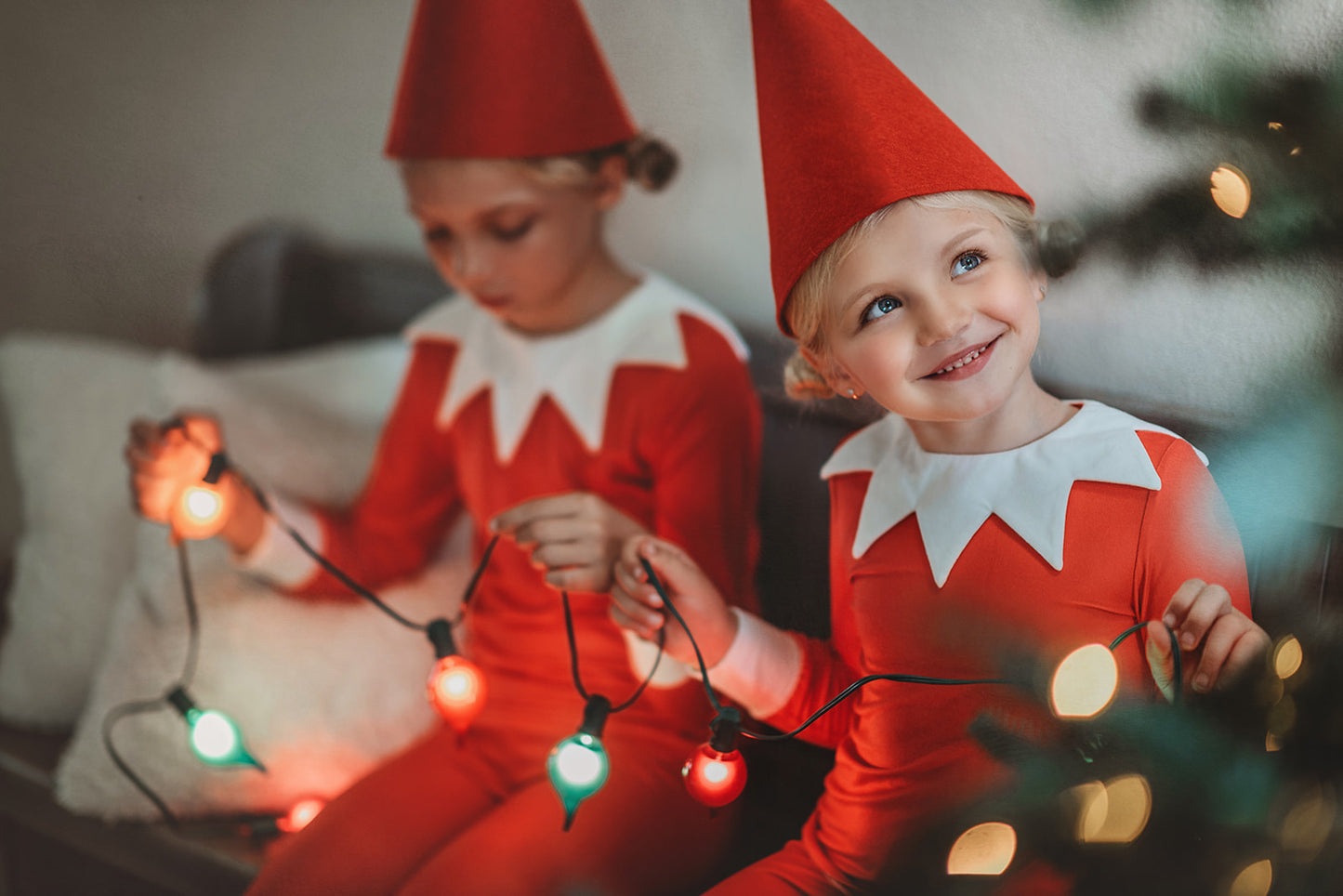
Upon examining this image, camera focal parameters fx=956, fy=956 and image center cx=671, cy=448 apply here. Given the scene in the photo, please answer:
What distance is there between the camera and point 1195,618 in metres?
0.49

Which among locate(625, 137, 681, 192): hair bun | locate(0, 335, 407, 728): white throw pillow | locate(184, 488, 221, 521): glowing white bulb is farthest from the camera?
locate(0, 335, 407, 728): white throw pillow

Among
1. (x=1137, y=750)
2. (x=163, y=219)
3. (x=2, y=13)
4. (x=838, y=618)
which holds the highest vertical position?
(x=2, y=13)

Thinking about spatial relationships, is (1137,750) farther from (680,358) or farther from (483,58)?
(483,58)

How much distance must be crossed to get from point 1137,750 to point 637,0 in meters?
0.56

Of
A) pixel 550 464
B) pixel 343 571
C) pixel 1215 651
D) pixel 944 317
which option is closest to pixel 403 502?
pixel 343 571

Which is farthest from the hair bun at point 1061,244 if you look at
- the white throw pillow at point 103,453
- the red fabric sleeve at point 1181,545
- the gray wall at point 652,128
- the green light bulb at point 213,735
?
the green light bulb at point 213,735

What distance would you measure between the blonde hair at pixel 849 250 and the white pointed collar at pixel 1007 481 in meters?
0.08

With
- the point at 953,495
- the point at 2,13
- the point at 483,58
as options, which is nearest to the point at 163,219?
the point at 2,13

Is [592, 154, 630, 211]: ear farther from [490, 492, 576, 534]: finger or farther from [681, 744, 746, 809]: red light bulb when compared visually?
[681, 744, 746, 809]: red light bulb

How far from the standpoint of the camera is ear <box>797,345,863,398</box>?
56cm

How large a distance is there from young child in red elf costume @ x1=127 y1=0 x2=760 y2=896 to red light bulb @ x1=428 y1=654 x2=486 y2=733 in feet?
0.08

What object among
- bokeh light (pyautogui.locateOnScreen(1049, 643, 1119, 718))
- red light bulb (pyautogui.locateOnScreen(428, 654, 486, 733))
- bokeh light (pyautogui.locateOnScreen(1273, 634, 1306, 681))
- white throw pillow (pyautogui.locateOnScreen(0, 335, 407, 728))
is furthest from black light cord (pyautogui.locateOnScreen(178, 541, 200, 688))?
bokeh light (pyautogui.locateOnScreen(1273, 634, 1306, 681))

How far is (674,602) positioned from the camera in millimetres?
632

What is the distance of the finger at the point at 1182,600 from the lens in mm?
494
